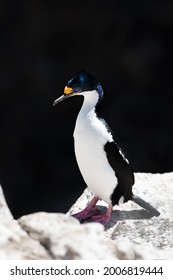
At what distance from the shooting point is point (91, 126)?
4.12 m

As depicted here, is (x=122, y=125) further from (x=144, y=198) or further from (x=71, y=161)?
(x=144, y=198)

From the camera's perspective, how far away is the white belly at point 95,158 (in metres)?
4.13

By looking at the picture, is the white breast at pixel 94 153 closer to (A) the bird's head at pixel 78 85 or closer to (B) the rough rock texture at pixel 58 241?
(A) the bird's head at pixel 78 85

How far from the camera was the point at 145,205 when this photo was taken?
14.2 feet

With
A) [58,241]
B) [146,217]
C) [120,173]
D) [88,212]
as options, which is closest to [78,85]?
[120,173]

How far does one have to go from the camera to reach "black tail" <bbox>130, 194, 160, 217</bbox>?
4.30 m

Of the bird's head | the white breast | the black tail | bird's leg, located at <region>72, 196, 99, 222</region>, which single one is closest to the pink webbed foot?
bird's leg, located at <region>72, 196, 99, 222</region>

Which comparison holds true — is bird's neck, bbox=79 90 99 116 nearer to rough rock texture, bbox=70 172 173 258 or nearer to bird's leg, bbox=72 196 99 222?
bird's leg, bbox=72 196 99 222

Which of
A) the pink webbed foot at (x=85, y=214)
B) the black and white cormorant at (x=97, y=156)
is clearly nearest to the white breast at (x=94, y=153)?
the black and white cormorant at (x=97, y=156)

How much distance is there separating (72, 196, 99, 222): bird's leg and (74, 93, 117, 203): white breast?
0.08m

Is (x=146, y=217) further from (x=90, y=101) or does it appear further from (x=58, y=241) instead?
(x=58, y=241)

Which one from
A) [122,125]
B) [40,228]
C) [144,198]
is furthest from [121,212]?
[122,125]

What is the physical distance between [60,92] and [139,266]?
5.48 m

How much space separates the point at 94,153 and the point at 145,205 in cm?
43
